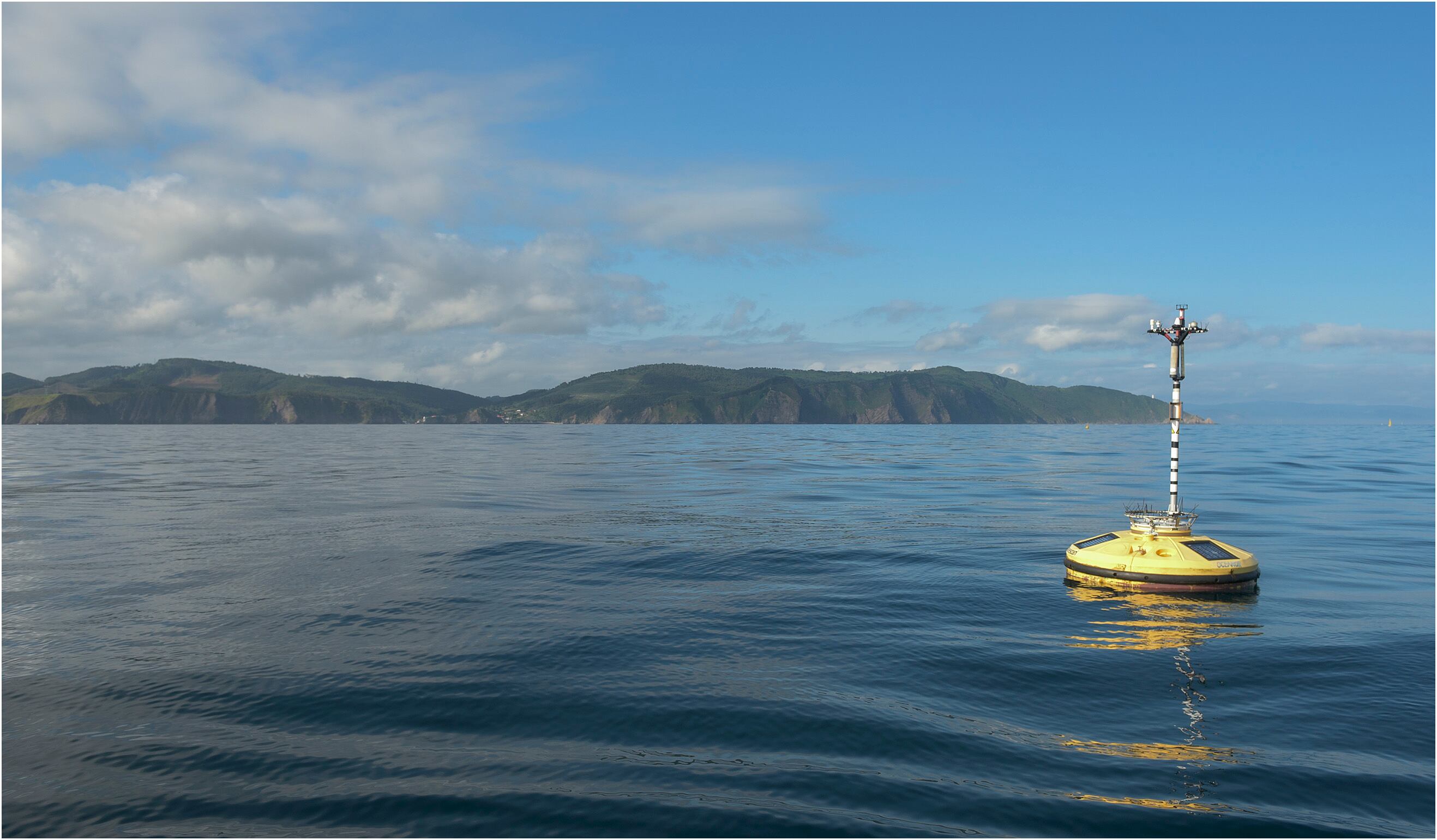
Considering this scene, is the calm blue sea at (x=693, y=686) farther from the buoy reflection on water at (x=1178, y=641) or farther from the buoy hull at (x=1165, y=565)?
the buoy hull at (x=1165, y=565)

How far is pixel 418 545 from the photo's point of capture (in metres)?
54.8

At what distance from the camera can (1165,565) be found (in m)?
40.2

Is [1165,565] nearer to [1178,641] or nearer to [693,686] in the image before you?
[1178,641]

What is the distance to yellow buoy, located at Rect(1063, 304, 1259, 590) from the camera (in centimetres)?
4019

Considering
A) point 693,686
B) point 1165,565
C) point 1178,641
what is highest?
point 1165,565

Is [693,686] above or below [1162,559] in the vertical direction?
below

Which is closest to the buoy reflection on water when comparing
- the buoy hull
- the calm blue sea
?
the calm blue sea

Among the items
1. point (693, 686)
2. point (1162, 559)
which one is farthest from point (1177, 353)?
point (693, 686)

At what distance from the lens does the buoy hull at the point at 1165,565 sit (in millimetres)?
40188

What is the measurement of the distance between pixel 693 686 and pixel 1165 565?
26.8m

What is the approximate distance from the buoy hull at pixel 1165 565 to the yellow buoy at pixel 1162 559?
27 mm

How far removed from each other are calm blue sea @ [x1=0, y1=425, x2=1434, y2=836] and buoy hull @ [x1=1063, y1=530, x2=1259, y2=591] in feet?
3.27

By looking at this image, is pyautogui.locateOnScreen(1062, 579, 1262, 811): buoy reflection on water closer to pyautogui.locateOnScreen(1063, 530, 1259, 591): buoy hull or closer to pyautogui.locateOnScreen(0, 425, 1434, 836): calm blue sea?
pyautogui.locateOnScreen(0, 425, 1434, 836): calm blue sea

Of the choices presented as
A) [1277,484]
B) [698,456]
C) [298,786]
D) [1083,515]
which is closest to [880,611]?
[298,786]
